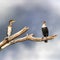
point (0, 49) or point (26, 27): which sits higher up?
point (26, 27)

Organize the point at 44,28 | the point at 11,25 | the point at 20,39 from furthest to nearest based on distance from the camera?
the point at 44,28 → the point at 11,25 → the point at 20,39

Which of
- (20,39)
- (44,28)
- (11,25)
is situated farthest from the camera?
(44,28)

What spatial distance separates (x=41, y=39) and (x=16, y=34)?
4.39 feet

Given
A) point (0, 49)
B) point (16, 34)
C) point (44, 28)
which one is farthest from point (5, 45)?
point (44, 28)

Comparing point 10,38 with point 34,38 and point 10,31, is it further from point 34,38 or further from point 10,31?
point 10,31

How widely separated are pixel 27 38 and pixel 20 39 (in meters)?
0.44

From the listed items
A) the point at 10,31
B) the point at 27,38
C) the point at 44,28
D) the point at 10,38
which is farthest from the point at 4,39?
the point at 44,28

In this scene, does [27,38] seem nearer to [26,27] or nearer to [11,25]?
[26,27]

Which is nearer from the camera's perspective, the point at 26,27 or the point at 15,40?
the point at 26,27

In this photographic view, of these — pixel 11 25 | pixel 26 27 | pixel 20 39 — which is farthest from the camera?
pixel 11 25

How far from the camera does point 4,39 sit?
1283 cm

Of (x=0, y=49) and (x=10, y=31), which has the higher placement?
(x=10, y=31)

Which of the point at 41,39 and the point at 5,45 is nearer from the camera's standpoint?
the point at 41,39

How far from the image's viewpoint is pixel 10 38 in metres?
12.7
